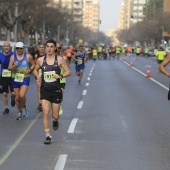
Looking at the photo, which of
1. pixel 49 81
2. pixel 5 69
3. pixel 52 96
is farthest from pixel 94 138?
pixel 5 69

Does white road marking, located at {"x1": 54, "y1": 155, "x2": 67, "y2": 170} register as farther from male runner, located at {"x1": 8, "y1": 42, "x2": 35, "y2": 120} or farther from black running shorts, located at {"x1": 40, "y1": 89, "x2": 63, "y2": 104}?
male runner, located at {"x1": 8, "y1": 42, "x2": 35, "y2": 120}

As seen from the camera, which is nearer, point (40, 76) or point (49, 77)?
point (49, 77)

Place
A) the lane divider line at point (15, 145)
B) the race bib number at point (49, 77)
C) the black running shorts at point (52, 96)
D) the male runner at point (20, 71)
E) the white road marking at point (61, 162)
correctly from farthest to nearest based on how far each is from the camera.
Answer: the male runner at point (20, 71) < the black running shorts at point (52, 96) < the race bib number at point (49, 77) < the lane divider line at point (15, 145) < the white road marking at point (61, 162)

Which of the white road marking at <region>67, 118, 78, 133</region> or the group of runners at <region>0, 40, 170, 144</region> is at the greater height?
the group of runners at <region>0, 40, 170, 144</region>

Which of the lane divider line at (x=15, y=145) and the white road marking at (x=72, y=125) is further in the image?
the white road marking at (x=72, y=125)

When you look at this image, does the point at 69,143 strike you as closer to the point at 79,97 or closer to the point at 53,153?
the point at 53,153

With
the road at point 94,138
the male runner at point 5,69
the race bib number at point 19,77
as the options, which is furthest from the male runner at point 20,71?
the male runner at point 5,69

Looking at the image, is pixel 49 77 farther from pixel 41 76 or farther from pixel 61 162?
pixel 61 162

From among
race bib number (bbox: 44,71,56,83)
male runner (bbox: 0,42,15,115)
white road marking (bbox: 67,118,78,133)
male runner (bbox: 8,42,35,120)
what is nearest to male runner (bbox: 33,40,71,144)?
race bib number (bbox: 44,71,56,83)

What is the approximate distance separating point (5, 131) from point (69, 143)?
1.84m

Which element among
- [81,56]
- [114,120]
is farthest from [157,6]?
[114,120]

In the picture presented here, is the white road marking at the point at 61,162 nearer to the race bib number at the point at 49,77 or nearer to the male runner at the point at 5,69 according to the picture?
the race bib number at the point at 49,77

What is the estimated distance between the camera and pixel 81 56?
2370 centimetres

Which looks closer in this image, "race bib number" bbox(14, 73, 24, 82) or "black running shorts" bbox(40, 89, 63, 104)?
"black running shorts" bbox(40, 89, 63, 104)
